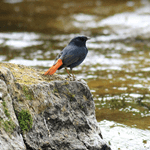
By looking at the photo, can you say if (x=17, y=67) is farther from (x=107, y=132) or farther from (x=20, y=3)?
(x=20, y=3)

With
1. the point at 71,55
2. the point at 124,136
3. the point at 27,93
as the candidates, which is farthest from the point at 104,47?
the point at 27,93

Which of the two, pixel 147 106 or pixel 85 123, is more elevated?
pixel 85 123

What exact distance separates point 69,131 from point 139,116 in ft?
8.84

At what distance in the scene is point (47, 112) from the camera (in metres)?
3.61

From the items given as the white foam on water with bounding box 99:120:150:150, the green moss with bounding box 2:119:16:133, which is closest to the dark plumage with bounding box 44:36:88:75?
the green moss with bounding box 2:119:16:133

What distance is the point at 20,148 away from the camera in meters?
2.89

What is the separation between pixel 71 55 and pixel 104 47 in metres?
9.34

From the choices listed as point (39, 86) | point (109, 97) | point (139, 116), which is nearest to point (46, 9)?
point (109, 97)

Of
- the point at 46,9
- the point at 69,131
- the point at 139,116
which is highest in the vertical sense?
the point at 46,9

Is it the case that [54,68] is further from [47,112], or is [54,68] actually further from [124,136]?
[124,136]

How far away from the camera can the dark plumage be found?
4.10m

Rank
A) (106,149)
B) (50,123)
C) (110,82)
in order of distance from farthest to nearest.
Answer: (110,82) < (106,149) < (50,123)

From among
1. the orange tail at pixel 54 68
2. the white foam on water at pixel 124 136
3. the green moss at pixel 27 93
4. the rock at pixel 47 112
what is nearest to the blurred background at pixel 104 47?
the white foam on water at pixel 124 136

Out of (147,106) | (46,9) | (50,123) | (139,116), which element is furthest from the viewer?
(46,9)
